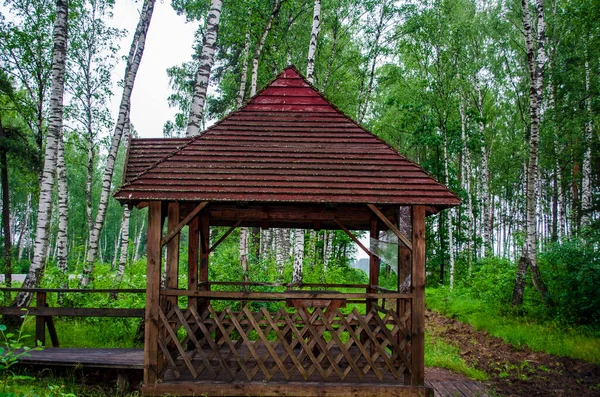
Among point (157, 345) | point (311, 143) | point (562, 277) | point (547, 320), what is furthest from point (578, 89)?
point (157, 345)

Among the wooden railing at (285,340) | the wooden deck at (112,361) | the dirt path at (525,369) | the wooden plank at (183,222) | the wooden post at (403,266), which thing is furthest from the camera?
the dirt path at (525,369)

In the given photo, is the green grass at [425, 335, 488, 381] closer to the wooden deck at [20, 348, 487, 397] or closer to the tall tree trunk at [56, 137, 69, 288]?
the wooden deck at [20, 348, 487, 397]

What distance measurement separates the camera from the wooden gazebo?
19.6ft

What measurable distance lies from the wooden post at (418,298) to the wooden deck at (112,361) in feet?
1.40

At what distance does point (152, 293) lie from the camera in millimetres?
6078

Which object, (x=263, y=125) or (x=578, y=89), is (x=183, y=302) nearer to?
(x=263, y=125)

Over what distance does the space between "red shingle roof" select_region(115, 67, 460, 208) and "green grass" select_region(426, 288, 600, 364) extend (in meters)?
5.30

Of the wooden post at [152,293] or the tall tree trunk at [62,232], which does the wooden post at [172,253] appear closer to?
the wooden post at [152,293]

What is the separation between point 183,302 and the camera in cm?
1057

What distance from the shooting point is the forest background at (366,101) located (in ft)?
37.6

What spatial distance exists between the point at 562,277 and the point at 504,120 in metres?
21.0

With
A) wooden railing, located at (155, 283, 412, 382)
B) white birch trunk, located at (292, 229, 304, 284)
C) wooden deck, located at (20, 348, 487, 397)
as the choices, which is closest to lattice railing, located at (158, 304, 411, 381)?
wooden railing, located at (155, 283, 412, 382)

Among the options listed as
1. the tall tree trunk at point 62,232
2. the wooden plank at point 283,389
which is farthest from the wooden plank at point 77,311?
the tall tree trunk at point 62,232

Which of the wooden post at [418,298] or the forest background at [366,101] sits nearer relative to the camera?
the wooden post at [418,298]
